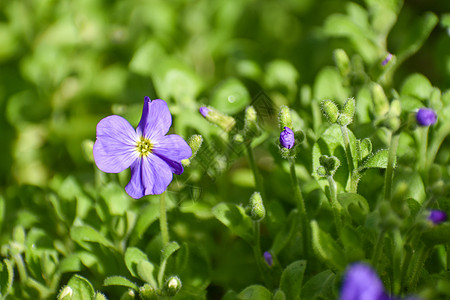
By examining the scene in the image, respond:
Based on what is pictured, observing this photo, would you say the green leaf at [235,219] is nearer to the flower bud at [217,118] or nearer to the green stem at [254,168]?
the green stem at [254,168]

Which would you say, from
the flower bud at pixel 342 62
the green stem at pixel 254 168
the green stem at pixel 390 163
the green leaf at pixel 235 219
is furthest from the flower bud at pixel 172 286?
the flower bud at pixel 342 62

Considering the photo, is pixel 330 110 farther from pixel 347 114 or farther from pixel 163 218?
pixel 163 218

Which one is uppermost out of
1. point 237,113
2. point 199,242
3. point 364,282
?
point 364,282

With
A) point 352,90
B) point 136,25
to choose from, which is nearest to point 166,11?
point 136,25

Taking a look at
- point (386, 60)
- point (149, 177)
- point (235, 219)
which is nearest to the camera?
point (149, 177)

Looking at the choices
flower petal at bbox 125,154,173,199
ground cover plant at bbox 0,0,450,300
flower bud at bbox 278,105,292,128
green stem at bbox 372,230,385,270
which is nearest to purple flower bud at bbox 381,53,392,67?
ground cover plant at bbox 0,0,450,300

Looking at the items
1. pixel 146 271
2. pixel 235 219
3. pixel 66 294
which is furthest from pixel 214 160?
pixel 66 294

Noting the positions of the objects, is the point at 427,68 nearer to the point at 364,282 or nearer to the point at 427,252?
the point at 427,252
